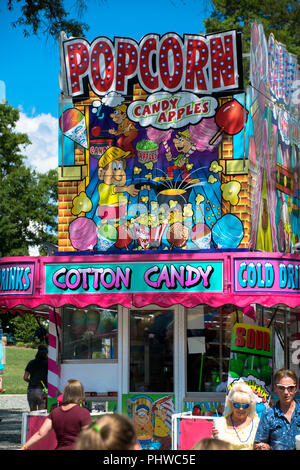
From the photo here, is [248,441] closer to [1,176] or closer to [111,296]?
[111,296]

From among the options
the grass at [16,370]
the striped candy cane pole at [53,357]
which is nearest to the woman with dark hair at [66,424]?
the striped candy cane pole at [53,357]

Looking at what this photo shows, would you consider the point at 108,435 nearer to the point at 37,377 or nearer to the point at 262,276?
the point at 262,276

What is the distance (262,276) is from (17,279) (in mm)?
3823

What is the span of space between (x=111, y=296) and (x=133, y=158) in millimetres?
2648

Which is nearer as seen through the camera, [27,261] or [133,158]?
[27,261]

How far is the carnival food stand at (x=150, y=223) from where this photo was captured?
11.8m

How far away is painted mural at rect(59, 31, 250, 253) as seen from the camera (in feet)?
41.1

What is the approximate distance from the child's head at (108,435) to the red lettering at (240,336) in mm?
7226

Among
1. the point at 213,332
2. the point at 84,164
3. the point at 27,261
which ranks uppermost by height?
the point at 84,164

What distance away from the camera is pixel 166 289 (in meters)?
11.4

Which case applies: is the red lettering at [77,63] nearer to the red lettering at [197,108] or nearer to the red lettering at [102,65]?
the red lettering at [102,65]

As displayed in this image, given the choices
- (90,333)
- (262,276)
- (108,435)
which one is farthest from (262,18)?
(108,435)

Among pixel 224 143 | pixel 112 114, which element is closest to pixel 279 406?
pixel 224 143
